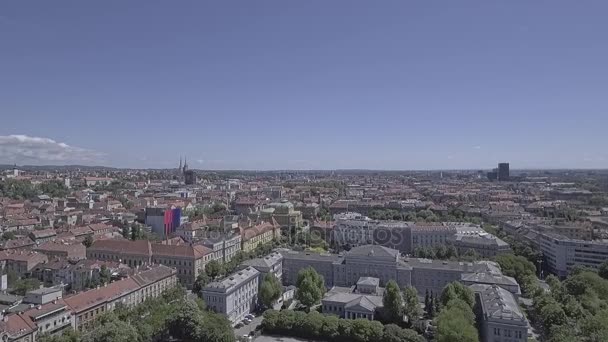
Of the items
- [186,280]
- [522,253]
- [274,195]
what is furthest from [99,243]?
[274,195]

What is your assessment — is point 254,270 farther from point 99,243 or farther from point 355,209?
point 355,209

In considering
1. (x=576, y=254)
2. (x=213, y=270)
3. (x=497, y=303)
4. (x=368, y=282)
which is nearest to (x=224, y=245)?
(x=213, y=270)

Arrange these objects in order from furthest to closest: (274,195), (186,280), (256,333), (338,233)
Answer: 1. (274,195)
2. (338,233)
3. (186,280)
4. (256,333)

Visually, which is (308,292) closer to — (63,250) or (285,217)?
(63,250)

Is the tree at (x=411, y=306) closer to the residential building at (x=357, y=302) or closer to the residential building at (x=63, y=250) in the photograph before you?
the residential building at (x=357, y=302)

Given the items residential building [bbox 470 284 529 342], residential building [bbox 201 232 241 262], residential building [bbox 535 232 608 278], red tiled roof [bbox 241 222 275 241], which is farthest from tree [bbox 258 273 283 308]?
residential building [bbox 535 232 608 278]

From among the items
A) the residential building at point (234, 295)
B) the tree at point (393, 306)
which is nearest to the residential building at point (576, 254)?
the tree at point (393, 306)

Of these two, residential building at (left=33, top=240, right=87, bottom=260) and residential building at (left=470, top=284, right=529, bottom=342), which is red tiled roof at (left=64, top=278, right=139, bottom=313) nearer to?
residential building at (left=33, top=240, right=87, bottom=260)
